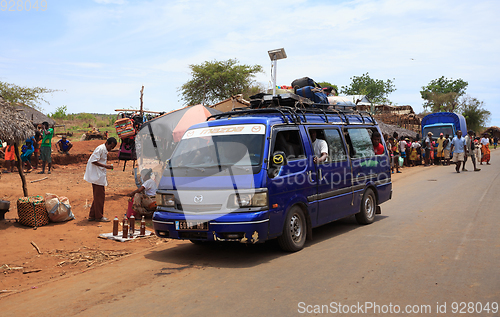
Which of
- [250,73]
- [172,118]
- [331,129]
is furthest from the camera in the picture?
[250,73]

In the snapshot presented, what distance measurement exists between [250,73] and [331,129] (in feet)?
103

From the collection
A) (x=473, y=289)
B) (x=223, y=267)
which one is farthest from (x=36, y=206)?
(x=473, y=289)

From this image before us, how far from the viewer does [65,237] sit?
8008mm

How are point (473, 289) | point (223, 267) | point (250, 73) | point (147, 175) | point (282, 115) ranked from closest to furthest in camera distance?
point (473, 289), point (223, 267), point (282, 115), point (147, 175), point (250, 73)

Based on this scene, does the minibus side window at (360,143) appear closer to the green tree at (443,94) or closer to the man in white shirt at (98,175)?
the man in white shirt at (98,175)

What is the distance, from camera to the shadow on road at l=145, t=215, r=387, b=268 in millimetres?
5961

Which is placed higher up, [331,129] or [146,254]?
[331,129]

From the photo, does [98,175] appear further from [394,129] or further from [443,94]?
[443,94]

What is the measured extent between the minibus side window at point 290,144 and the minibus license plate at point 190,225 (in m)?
1.60

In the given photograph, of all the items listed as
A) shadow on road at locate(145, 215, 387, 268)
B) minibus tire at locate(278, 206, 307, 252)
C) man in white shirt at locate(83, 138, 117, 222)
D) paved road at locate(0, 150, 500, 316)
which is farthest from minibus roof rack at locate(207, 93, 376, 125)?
man in white shirt at locate(83, 138, 117, 222)

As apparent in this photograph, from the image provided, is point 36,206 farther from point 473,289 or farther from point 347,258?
point 473,289

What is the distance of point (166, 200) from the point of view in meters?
6.25

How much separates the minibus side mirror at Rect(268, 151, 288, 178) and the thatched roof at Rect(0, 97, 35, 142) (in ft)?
21.2

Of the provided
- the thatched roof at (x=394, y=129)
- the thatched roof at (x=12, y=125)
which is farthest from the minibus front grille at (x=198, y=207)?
the thatched roof at (x=394, y=129)
